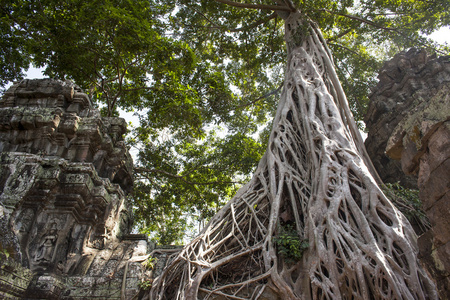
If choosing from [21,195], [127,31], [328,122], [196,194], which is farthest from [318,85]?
[21,195]

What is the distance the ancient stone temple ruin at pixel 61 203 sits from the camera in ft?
9.79

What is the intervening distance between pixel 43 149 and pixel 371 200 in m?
3.82

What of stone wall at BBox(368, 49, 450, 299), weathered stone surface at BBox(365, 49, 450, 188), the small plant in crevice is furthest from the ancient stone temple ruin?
weathered stone surface at BBox(365, 49, 450, 188)

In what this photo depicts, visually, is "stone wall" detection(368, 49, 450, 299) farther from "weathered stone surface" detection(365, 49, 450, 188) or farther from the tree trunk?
"weathered stone surface" detection(365, 49, 450, 188)

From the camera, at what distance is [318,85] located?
4977 mm

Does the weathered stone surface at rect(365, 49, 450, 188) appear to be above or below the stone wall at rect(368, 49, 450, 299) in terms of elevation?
above

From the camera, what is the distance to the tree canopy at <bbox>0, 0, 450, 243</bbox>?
555cm

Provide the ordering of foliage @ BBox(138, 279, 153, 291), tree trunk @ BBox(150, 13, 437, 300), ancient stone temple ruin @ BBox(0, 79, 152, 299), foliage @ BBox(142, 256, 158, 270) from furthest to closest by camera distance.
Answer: foliage @ BBox(142, 256, 158, 270), foliage @ BBox(138, 279, 153, 291), ancient stone temple ruin @ BBox(0, 79, 152, 299), tree trunk @ BBox(150, 13, 437, 300)

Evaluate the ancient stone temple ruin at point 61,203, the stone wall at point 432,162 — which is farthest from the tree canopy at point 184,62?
the stone wall at point 432,162

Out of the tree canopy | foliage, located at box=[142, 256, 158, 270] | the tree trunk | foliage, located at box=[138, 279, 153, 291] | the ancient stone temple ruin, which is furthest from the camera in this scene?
the tree canopy

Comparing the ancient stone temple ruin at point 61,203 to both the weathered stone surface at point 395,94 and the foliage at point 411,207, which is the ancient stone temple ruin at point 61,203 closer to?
the foliage at point 411,207

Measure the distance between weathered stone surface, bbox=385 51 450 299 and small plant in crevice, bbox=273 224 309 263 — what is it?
1.53 m

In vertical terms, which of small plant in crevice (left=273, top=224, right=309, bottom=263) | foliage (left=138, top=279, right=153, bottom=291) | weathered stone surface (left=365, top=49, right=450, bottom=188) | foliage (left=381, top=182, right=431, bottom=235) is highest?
weathered stone surface (left=365, top=49, right=450, bottom=188)

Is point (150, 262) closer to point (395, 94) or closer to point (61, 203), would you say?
point (61, 203)
